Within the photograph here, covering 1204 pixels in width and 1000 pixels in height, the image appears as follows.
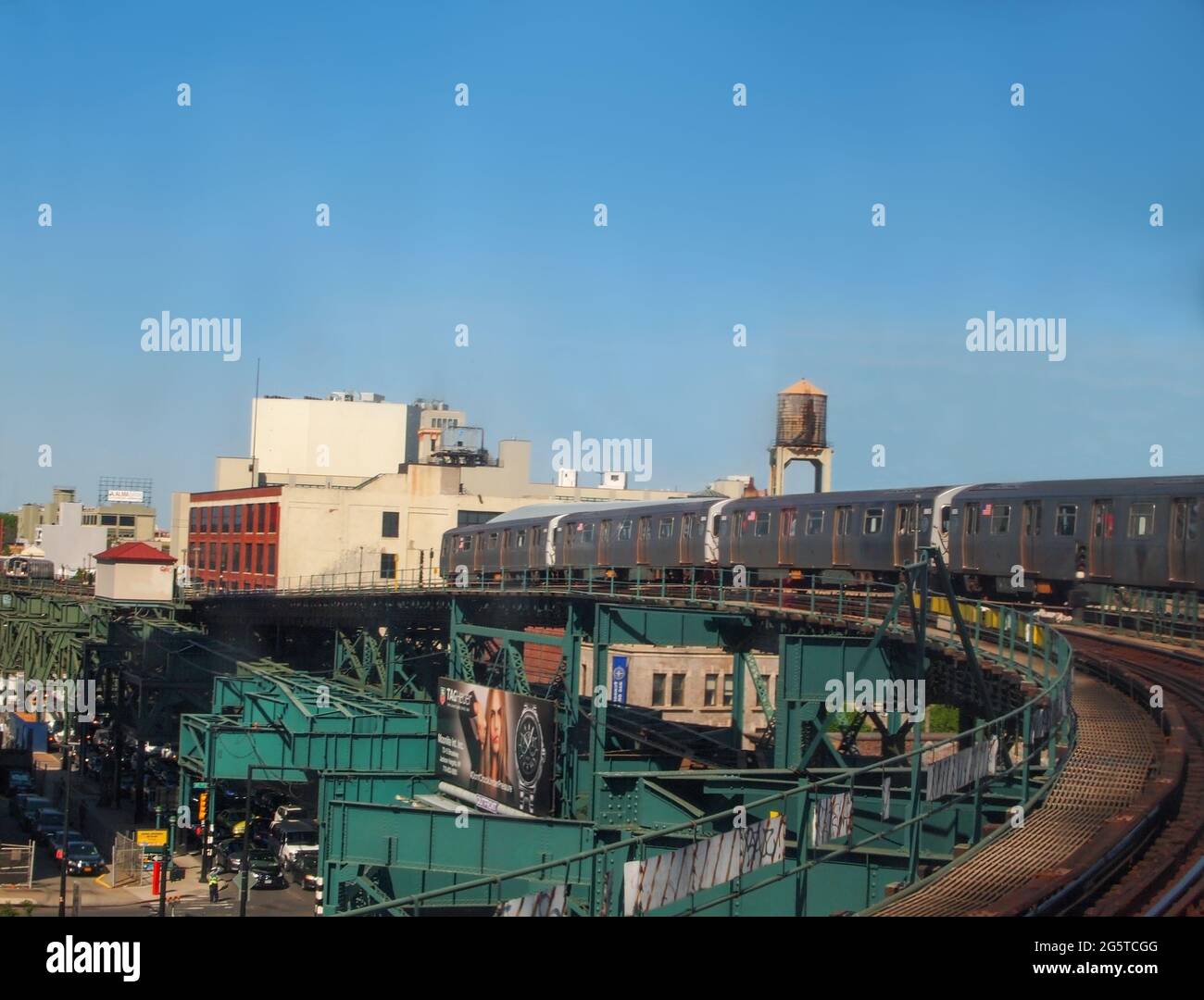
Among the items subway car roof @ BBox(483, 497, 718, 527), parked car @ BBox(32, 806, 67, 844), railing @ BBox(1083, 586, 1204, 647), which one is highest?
subway car roof @ BBox(483, 497, 718, 527)

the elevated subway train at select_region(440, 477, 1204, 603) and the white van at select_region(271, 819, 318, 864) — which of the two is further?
the white van at select_region(271, 819, 318, 864)

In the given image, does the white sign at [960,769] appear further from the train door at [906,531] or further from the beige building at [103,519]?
the beige building at [103,519]

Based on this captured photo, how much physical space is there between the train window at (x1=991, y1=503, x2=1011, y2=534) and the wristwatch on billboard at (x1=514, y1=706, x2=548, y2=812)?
359 inches

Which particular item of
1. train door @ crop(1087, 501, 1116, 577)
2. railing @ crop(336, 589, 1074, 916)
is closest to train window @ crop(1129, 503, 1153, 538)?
train door @ crop(1087, 501, 1116, 577)

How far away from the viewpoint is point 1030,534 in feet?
70.5

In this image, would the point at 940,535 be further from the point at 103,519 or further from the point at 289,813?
the point at 103,519

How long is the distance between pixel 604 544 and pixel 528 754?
980 cm

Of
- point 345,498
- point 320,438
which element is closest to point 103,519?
point 320,438

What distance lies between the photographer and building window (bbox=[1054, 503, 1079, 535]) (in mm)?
20625

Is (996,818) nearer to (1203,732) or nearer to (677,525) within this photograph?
(1203,732)

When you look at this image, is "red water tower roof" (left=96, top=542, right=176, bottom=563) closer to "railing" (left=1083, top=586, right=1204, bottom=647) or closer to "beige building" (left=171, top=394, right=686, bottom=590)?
"beige building" (left=171, top=394, right=686, bottom=590)

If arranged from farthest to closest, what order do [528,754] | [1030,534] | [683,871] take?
[528,754] < [1030,534] < [683,871]

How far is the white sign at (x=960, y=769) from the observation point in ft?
36.2

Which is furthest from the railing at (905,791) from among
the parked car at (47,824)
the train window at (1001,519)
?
the parked car at (47,824)
